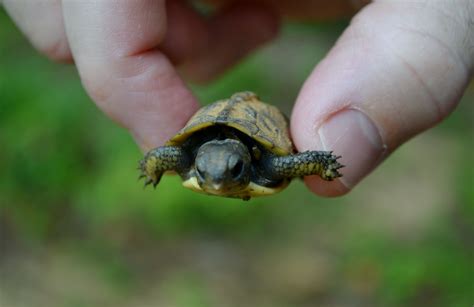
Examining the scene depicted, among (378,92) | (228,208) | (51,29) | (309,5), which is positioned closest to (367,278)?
(228,208)

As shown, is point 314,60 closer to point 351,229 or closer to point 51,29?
point 351,229

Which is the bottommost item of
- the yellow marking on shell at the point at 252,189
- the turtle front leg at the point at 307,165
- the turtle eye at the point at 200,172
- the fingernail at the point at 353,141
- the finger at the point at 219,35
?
the turtle eye at the point at 200,172

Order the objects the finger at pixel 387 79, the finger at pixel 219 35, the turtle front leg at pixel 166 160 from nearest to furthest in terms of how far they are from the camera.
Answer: the finger at pixel 387 79 < the turtle front leg at pixel 166 160 < the finger at pixel 219 35

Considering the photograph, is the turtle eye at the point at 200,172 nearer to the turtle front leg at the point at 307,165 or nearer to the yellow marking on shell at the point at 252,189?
the yellow marking on shell at the point at 252,189

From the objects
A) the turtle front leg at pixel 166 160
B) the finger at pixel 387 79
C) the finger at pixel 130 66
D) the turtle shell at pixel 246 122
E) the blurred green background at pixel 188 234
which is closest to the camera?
the finger at pixel 387 79

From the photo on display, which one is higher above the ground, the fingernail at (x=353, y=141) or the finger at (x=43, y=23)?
the finger at (x=43, y=23)

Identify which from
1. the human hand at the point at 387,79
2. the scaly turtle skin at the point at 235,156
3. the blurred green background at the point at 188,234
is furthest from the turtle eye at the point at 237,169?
the blurred green background at the point at 188,234

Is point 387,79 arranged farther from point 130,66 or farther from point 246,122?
point 130,66

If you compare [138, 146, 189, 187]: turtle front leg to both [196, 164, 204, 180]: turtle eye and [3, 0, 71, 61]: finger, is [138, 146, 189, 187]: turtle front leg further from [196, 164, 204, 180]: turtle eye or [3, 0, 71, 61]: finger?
[3, 0, 71, 61]: finger
